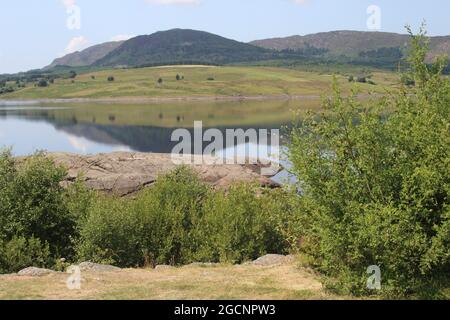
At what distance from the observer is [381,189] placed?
17.9 m

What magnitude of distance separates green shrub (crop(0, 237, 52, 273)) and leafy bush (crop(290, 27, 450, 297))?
15436 millimetres

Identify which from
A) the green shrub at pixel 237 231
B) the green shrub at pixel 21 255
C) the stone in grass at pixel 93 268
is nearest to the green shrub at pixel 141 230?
the green shrub at pixel 237 231

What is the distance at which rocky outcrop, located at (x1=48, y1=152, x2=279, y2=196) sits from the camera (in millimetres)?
44688

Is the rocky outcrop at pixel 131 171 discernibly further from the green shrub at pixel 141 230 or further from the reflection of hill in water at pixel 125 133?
the reflection of hill in water at pixel 125 133

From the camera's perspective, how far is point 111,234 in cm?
2930

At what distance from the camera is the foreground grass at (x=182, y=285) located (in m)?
18.3

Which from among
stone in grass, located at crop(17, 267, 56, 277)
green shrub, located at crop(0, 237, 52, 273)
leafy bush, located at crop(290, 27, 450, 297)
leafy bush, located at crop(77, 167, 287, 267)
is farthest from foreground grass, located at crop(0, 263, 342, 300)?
green shrub, located at crop(0, 237, 52, 273)

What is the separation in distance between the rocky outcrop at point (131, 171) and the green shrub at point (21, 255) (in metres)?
14.9

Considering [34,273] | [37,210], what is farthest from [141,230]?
[34,273]

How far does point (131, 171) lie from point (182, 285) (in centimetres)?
3047

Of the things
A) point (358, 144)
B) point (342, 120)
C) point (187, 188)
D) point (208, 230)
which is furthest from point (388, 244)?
point (187, 188)

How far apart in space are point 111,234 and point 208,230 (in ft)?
18.0

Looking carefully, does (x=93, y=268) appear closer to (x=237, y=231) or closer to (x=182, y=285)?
(x=182, y=285)
